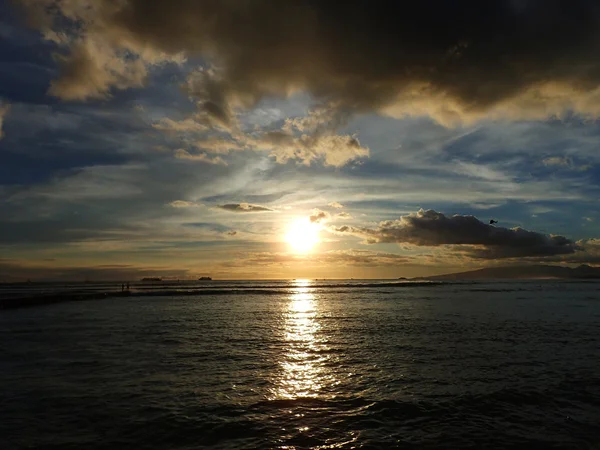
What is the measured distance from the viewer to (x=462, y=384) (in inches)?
807

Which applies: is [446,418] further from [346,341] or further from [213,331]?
[213,331]

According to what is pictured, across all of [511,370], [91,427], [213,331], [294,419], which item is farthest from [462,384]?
[213,331]

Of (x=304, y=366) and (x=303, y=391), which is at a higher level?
(x=303, y=391)

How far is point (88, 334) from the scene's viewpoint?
39500mm

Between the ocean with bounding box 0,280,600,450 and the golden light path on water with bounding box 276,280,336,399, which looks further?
the golden light path on water with bounding box 276,280,336,399

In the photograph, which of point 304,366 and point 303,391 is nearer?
point 303,391

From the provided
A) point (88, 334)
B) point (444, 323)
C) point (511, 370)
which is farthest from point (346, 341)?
point (88, 334)

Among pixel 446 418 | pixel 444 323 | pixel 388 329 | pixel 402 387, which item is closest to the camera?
pixel 446 418

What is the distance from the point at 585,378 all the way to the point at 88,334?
39.9m

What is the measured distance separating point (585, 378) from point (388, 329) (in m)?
21.7

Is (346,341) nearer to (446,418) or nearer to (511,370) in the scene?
(511,370)

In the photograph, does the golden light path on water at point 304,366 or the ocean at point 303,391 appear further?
the golden light path on water at point 304,366

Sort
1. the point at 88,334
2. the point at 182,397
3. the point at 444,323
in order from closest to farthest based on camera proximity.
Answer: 1. the point at 182,397
2. the point at 88,334
3. the point at 444,323

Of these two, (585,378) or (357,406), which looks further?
(585,378)
